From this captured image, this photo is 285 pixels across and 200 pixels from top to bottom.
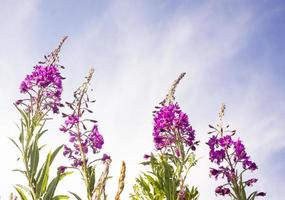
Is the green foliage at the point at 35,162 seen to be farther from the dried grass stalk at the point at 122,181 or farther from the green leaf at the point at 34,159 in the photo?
the dried grass stalk at the point at 122,181

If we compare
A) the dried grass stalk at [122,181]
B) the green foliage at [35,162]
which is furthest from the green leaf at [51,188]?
the dried grass stalk at [122,181]

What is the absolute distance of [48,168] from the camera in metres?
4.95

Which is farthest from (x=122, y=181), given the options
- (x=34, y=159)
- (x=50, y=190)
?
(x=34, y=159)

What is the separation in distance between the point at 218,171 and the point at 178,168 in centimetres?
101

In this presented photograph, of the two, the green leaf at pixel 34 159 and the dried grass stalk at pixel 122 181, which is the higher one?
the green leaf at pixel 34 159

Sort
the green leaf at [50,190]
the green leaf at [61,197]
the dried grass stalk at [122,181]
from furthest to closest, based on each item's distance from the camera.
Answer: the green leaf at [61,197], the green leaf at [50,190], the dried grass stalk at [122,181]

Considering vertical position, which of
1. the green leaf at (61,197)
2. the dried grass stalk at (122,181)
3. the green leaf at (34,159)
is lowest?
the dried grass stalk at (122,181)

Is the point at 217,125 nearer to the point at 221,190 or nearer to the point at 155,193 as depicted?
the point at 221,190

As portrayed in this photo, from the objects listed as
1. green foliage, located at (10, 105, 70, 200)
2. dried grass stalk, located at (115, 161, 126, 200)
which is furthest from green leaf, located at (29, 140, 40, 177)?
dried grass stalk, located at (115, 161, 126, 200)

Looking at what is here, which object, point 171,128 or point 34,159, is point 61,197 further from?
point 171,128

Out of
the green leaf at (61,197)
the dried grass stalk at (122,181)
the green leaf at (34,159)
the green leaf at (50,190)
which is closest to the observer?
the dried grass stalk at (122,181)

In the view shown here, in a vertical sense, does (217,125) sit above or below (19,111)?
above

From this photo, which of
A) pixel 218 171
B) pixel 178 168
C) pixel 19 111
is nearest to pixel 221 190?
pixel 218 171

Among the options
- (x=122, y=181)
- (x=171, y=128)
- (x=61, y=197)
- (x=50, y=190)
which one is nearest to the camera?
(x=122, y=181)
